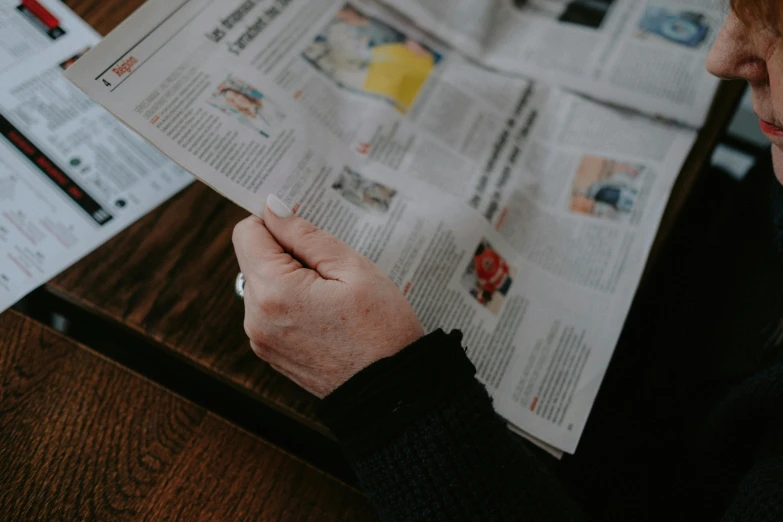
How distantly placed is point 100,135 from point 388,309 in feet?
1.36

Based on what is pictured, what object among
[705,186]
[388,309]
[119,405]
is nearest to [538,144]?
[388,309]

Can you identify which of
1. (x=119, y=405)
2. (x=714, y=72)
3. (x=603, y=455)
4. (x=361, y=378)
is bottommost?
(x=603, y=455)

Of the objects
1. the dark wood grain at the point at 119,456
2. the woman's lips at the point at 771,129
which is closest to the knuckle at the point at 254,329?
the dark wood grain at the point at 119,456

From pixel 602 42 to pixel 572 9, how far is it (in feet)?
0.26

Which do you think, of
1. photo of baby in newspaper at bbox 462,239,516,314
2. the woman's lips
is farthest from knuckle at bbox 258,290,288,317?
the woman's lips

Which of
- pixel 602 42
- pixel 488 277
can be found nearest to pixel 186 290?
pixel 488 277

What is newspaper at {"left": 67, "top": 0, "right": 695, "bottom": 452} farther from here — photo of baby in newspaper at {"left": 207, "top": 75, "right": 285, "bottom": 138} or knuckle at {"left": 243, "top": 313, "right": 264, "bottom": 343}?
knuckle at {"left": 243, "top": 313, "right": 264, "bottom": 343}

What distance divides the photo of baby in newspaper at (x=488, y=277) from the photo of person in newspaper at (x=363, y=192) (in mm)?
120

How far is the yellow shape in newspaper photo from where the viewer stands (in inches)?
25.7

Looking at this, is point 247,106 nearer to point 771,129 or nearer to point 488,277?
point 488,277

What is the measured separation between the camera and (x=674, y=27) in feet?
2.45

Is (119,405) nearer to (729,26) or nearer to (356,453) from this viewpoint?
(356,453)

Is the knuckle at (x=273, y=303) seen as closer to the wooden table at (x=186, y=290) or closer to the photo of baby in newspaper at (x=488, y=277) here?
the wooden table at (x=186, y=290)

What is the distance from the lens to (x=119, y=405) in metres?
0.50
